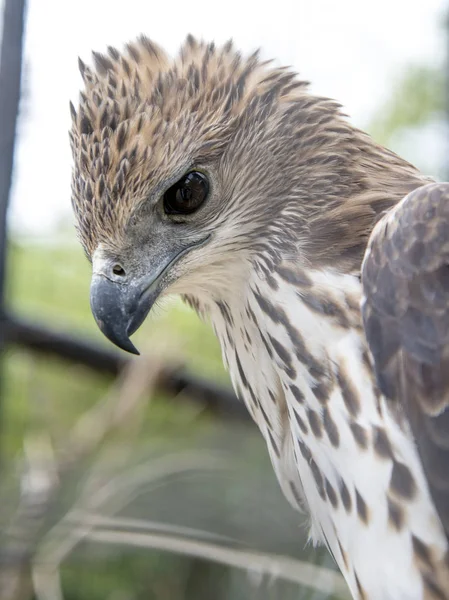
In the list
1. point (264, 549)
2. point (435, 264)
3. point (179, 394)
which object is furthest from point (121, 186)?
point (179, 394)

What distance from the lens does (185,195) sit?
1248 mm

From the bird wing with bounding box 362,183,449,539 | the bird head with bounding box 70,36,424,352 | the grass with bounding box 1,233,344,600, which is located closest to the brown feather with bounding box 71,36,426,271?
the bird head with bounding box 70,36,424,352

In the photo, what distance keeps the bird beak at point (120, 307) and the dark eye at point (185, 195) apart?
0.46ft

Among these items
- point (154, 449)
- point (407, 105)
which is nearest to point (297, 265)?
point (154, 449)

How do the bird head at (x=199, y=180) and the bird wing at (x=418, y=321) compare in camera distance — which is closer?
the bird wing at (x=418, y=321)

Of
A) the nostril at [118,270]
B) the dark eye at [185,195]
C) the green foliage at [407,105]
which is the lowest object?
the nostril at [118,270]

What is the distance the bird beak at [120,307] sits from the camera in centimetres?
116

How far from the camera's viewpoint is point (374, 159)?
133 cm

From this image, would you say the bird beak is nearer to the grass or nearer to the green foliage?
the grass

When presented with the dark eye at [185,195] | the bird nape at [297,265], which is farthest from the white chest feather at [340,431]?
the dark eye at [185,195]

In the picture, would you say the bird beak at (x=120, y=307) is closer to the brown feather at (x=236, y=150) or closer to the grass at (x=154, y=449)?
the brown feather at (x=236, y=150)

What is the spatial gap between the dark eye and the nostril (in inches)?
5.0

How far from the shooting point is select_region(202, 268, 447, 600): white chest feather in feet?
3.46

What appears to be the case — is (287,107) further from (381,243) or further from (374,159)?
(381,243)
